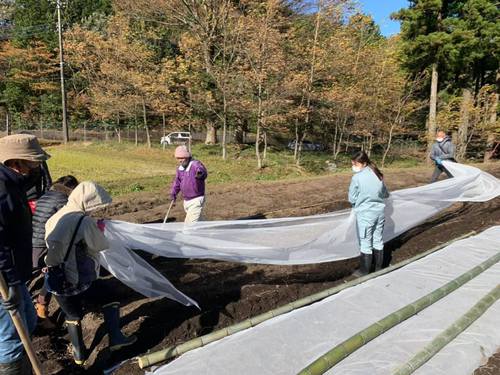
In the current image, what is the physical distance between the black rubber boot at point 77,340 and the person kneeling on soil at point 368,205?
3184mm

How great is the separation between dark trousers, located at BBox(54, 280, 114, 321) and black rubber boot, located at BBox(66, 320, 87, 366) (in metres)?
0.04

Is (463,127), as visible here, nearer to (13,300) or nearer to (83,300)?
(83,300)

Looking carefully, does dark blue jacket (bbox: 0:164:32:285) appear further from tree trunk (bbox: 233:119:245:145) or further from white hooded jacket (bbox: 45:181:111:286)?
tree trunk (bbox: 233:119:245:145)

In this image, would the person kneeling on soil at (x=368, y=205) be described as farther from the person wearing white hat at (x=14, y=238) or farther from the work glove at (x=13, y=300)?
the work glove at (x=13, y=300)

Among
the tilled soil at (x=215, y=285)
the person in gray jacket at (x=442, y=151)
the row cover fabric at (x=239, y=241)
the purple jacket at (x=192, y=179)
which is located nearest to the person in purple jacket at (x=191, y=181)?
the purple jacket at (x=192, y=179)

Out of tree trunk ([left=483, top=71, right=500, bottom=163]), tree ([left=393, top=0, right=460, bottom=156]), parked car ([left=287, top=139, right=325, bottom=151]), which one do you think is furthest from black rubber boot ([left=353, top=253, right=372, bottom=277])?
parked car ([left=287, top=139, right=325, bottom=151])

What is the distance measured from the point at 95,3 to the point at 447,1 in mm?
31400

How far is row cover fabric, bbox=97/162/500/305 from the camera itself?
351cm

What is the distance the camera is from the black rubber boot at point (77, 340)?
2.98 metres

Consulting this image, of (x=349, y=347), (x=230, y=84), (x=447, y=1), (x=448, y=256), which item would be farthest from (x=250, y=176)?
(x=447, y=1)

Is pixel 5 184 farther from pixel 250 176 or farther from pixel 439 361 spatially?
pixel 250 176

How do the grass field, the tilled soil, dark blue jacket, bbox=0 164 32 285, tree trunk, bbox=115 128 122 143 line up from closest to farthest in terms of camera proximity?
dark blue jacket, bbox=0 164 32 285 < the tilled soil < the grass field < tree trunk, bbox=115 128 122 143

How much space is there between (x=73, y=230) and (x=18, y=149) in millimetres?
718

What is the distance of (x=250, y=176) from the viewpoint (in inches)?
547
